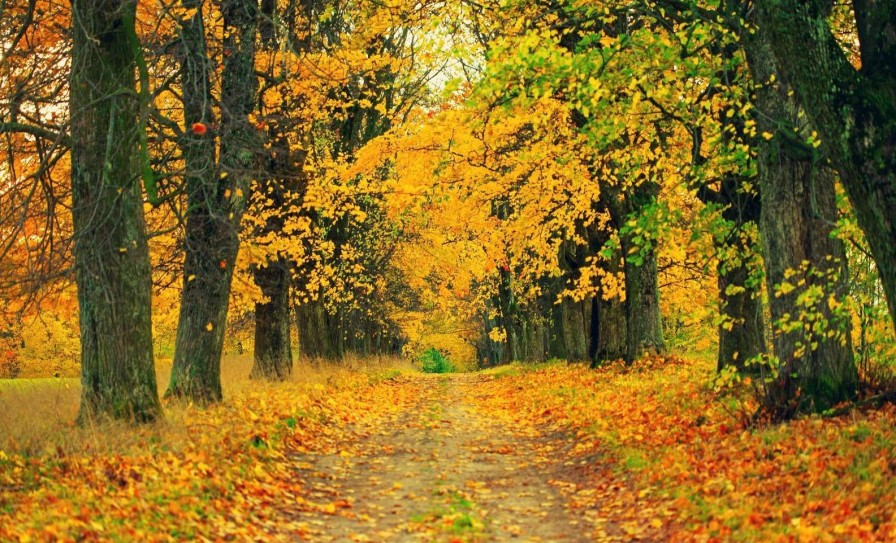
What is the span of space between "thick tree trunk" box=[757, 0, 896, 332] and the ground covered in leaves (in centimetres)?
235

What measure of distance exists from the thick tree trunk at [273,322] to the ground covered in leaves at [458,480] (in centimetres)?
623

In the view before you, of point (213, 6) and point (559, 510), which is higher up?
point (213, 6)

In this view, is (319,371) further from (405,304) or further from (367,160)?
(405,304)

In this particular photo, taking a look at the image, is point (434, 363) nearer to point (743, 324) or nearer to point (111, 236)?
point (743, 324)

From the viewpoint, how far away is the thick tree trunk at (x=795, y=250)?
11273mm

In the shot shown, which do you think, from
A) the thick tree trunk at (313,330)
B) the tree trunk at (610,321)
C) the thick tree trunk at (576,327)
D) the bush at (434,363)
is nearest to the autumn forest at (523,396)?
the tree trunk at (610,321)

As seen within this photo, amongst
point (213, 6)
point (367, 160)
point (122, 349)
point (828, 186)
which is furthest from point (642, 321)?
point (122, 349)

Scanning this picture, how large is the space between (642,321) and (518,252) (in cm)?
527

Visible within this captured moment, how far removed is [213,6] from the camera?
17266 millimetres

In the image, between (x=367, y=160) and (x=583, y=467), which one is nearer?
(x=583, y=467)

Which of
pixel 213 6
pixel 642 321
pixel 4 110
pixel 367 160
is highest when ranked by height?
pixel 213 6

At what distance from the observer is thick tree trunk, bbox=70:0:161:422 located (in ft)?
37.5

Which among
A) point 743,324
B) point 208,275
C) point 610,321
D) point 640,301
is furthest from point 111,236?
point 610,321

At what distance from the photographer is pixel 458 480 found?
11.1 meters
